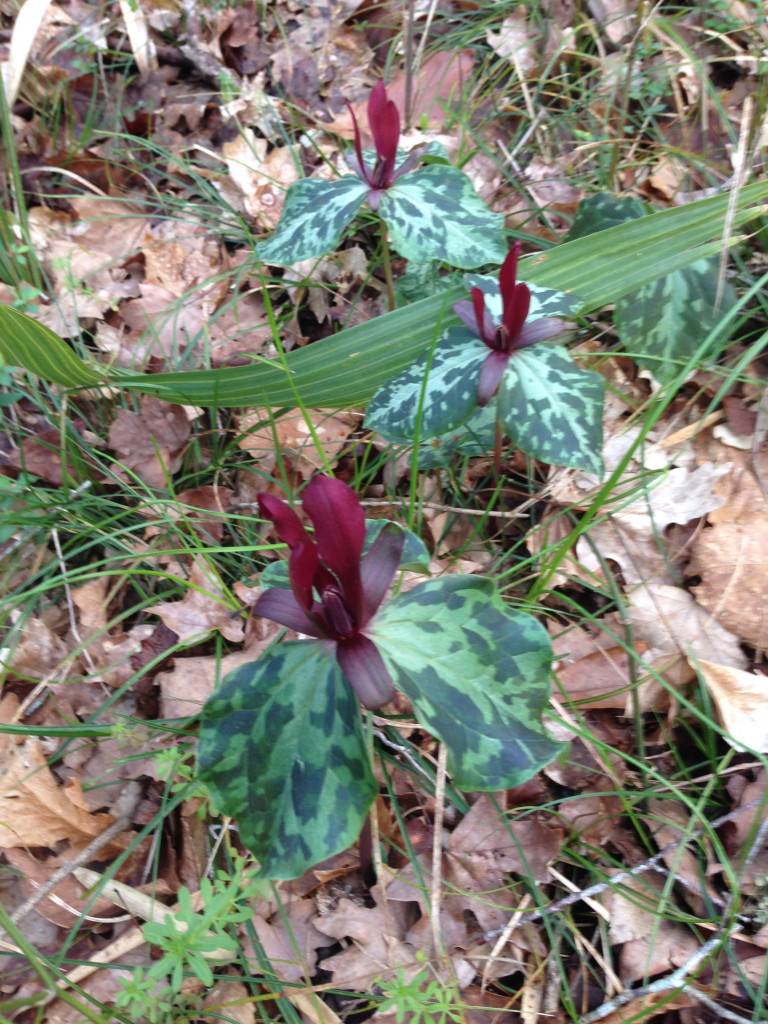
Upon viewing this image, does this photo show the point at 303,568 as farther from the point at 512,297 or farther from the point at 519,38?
the point at 519,38

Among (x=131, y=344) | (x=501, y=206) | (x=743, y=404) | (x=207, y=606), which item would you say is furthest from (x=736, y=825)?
(x=131, y=344)

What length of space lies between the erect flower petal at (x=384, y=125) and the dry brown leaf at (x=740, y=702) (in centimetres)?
106

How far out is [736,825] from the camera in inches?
40.7

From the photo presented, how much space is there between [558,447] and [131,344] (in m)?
1.18

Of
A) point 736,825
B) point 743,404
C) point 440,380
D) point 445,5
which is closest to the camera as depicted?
point 736,825

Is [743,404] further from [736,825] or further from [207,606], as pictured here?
[207,606]

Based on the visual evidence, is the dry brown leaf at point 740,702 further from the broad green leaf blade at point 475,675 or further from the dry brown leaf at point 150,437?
the dry brown leaf at point 150,437

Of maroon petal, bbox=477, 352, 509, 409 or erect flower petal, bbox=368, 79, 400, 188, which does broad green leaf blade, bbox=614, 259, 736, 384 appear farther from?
erect flower petal, bbox=368, 79, 400, 188

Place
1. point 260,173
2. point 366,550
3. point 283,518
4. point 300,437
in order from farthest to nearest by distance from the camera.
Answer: point 260,173, point 300,437, point 366,550, point 283,518

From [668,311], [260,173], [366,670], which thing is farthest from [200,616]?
[260,173]

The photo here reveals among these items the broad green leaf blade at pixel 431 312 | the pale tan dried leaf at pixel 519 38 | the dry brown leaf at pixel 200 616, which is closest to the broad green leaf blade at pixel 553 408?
the broad green leaf blade at pixel 431 312

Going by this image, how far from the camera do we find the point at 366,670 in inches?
29.6

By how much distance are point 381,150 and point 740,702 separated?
1155 millimetres

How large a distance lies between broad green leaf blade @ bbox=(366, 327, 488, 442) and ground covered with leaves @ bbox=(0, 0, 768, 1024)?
0.04ft
